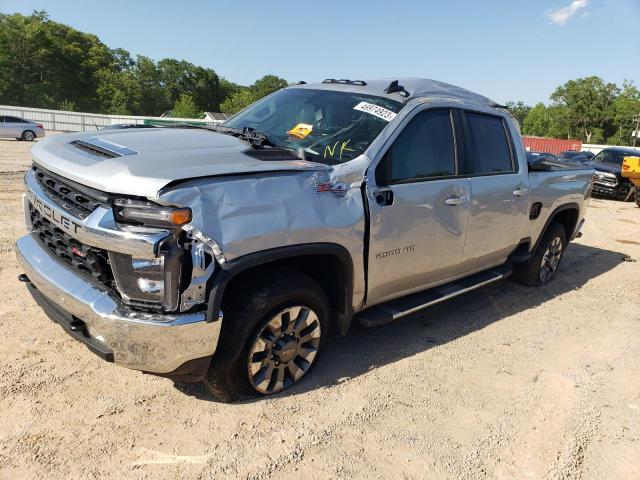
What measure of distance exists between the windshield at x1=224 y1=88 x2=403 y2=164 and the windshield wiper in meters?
0.12

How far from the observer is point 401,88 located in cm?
396

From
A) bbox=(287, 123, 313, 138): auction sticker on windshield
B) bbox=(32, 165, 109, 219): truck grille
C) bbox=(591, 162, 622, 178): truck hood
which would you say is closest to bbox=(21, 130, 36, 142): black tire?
bbox=(591, 162, 622, 178): truck hood

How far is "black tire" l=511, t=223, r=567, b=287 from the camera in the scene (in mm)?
5684

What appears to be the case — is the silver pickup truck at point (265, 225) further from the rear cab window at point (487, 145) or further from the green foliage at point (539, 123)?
the green foliage at point (539, 123)

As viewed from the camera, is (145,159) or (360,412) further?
(360,412)

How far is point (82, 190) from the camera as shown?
269cm

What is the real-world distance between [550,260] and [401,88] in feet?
10.8

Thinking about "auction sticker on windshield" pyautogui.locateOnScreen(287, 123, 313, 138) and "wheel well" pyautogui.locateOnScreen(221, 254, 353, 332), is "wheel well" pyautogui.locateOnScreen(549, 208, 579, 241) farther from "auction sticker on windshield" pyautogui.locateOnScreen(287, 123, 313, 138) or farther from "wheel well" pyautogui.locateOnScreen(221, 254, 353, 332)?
"wheel well" pyautogui.locateOnScreen(221, 254, 353, 332)

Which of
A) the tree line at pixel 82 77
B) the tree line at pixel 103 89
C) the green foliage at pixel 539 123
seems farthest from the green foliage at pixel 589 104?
the tree line at pixel 82 77

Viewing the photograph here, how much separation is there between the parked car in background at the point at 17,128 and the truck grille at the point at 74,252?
2614 centimetres

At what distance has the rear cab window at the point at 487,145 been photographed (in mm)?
4273

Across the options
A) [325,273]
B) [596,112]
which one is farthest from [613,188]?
[596,112]

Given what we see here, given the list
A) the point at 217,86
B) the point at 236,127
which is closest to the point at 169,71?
the point at 217,86

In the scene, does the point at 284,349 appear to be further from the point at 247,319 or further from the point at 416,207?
the point at 416,207
